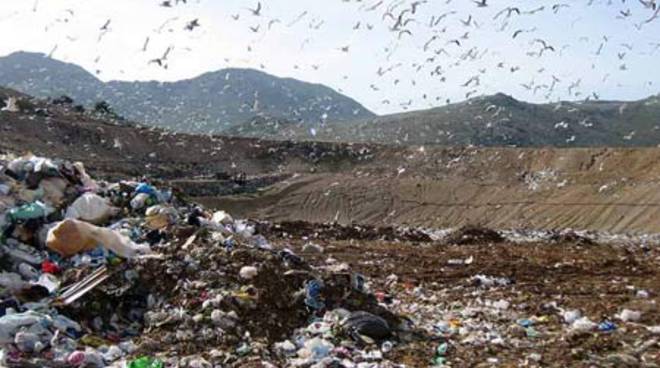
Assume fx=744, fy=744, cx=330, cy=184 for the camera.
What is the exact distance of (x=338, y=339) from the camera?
573 centimetres

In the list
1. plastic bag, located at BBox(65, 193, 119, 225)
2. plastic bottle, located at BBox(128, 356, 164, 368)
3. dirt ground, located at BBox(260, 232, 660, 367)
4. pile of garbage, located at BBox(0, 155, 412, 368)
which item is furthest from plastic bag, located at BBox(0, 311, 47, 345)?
dirt ground, located at BBox(260, 232, 660, 367)

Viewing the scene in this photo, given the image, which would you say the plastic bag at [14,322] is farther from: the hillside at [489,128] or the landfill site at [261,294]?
the hillside at [489,128]

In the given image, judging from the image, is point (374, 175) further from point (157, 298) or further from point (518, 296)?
point (157, 298)

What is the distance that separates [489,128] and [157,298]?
8627 cm

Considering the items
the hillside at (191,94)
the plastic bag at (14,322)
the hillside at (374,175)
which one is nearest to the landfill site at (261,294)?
the plastic bag at (14,322)

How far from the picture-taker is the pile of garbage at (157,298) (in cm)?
541

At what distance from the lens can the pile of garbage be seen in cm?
541

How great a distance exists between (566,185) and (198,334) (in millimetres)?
26411

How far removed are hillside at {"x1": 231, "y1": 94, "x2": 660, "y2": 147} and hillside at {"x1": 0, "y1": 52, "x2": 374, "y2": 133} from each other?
37.6 meters

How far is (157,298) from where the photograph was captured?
6289 mm

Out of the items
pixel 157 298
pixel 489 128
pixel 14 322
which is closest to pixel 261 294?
pixel 157 298

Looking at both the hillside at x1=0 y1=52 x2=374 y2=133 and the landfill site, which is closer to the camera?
the landfill site

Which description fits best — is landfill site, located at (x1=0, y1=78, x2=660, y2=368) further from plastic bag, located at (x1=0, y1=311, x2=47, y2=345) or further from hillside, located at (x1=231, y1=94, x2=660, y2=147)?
hillside, located at (x1=231, y1=94, x2=660, y2=147)

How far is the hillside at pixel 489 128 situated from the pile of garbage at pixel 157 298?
70548 millimetres
